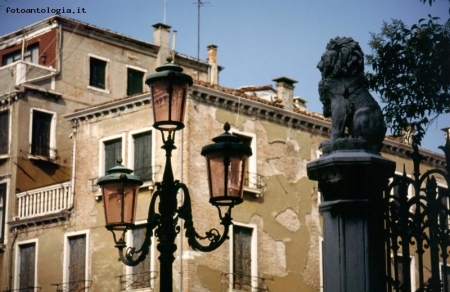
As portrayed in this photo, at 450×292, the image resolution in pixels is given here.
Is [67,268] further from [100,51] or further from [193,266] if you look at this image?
[100,51]

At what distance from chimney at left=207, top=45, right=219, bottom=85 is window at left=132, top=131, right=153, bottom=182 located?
6.75 metres

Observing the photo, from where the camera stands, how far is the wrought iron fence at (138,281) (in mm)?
28172

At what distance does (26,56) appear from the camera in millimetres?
34688

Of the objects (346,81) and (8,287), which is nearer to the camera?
(346,81)

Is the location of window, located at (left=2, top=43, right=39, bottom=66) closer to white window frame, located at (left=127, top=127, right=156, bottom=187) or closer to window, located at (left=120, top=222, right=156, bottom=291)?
white window frame, located at (left=127, top=127, right=156, bottom=187)

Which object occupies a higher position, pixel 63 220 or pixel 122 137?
pixel 122 137

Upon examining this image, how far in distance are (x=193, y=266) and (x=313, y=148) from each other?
20.1 feet

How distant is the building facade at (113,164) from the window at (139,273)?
3cm

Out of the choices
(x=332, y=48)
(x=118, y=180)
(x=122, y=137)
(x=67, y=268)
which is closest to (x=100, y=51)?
(x=122, y=137)

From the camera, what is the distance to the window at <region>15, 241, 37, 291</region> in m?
31.1

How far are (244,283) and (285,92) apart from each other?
19.4 ft

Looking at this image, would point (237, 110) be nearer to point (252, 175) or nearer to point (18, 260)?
point (252, 175)

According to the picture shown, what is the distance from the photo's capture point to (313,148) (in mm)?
31812

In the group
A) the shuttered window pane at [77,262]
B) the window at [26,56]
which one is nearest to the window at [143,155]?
the shuttered window pane at [77,262]
